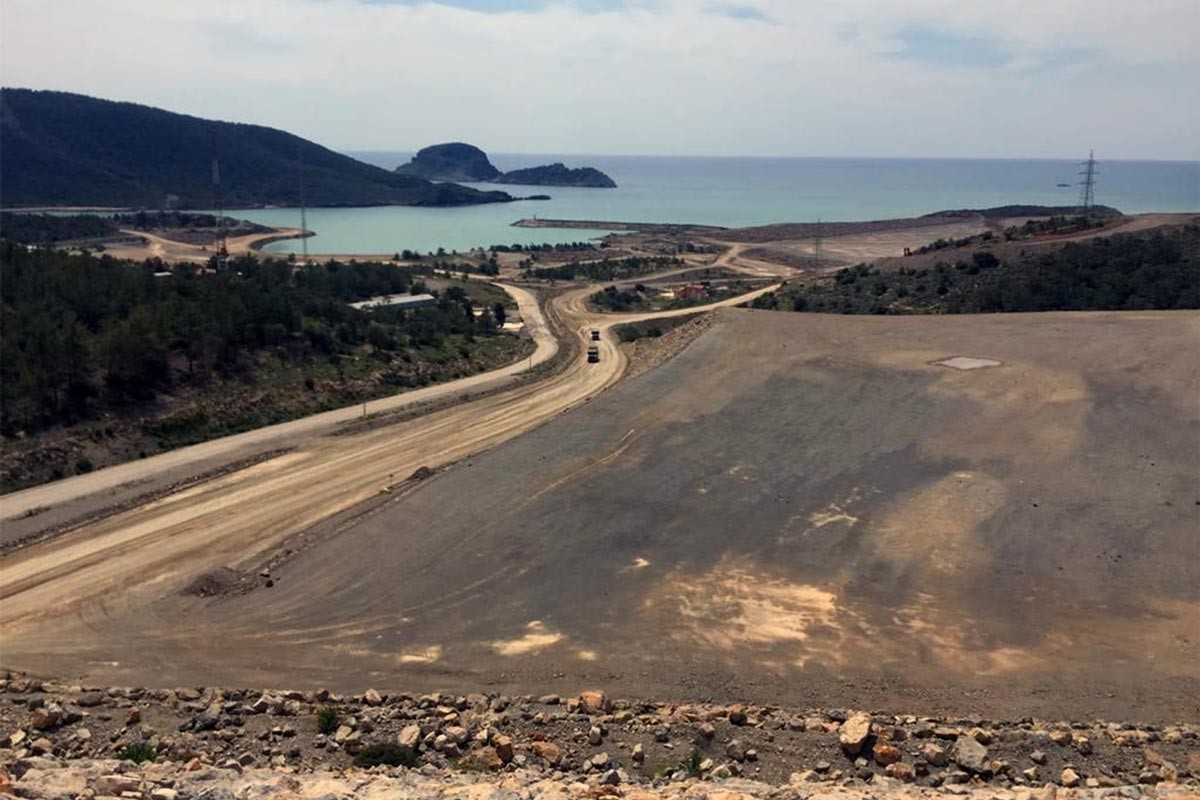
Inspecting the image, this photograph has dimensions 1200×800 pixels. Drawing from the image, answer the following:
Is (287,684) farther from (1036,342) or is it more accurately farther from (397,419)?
(1036,342)

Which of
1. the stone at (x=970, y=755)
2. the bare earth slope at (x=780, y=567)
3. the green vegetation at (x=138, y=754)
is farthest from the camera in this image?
the bare earth slope at (x=780, y=567)

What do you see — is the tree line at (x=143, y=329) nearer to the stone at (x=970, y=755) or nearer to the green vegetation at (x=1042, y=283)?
the green vegetation at (x=1042, y=283)

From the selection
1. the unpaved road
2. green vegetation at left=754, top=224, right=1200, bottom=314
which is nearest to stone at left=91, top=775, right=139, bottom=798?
green vegetation at left=754, top=224, right=1200, bottom=314

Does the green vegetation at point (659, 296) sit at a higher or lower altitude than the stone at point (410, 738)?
higher

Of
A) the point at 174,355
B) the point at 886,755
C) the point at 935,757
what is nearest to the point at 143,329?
the point at 174,355

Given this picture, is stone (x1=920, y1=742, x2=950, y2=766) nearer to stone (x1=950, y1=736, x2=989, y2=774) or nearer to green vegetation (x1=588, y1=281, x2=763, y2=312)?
stone (x1=950, y1=736, x2=989, y2=774)

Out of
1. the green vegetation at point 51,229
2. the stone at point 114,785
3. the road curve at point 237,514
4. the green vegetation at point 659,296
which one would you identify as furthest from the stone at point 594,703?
the green vegetation at point 51,229
